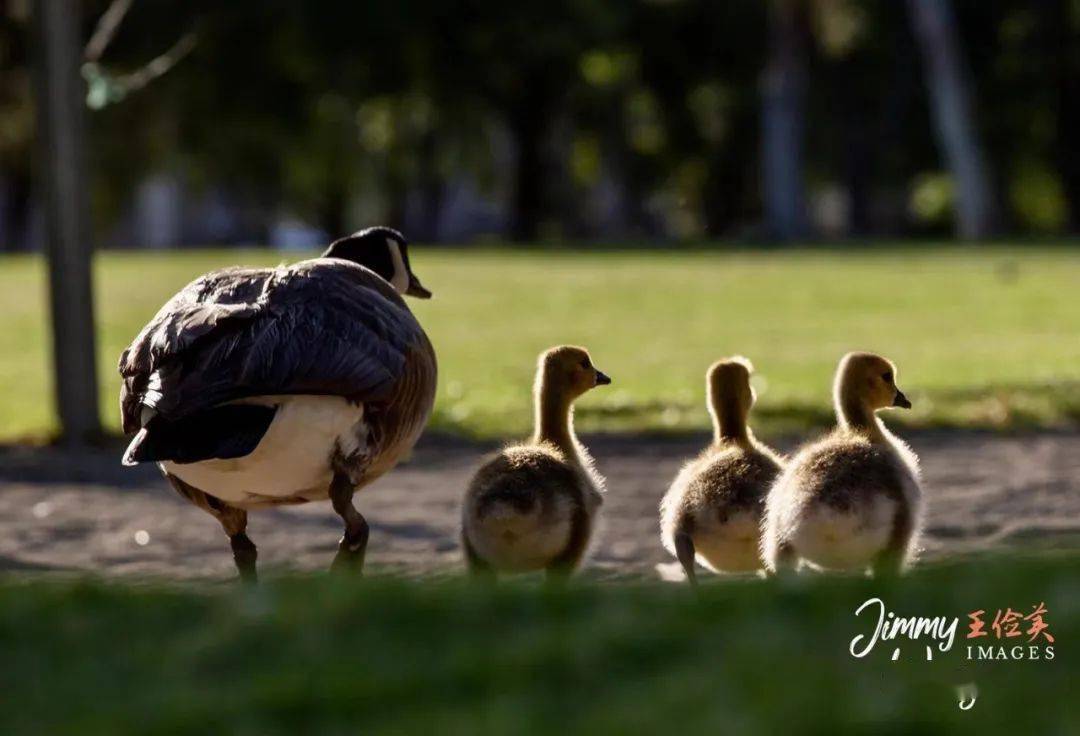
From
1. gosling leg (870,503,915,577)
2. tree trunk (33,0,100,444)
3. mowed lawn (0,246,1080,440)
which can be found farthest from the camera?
mowed lawn (0,246,1080,440)

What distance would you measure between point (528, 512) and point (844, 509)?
1155 mm

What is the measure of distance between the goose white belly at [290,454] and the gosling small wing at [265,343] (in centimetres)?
10

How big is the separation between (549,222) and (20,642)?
56.7 m

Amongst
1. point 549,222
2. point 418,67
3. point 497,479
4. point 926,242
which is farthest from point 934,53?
point 497,479

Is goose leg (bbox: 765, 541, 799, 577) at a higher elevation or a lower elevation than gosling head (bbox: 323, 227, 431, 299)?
lower

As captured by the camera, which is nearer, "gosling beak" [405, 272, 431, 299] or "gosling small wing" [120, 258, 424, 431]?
"gosling small wing" [120, 258, 424, 431]

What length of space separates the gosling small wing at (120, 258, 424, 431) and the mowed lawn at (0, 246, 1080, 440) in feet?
23.4

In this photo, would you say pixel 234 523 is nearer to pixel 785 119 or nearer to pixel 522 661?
pixel 522 661

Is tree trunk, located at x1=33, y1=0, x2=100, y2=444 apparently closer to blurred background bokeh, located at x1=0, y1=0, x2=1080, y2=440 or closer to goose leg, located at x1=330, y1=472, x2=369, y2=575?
blurred background bokeh, located at x1=0, y1=0, x2=1080, y2=440

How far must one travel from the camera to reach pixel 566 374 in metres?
8.43

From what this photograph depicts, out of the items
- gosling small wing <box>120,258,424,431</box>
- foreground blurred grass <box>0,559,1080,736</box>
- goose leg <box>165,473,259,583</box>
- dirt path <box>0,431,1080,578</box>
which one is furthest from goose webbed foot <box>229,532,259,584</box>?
foreground blurred grass <box>0,559,1080,736</box>

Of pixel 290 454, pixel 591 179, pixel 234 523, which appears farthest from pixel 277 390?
pixel 591 179

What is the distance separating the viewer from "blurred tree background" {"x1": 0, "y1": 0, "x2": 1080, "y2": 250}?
47938mm

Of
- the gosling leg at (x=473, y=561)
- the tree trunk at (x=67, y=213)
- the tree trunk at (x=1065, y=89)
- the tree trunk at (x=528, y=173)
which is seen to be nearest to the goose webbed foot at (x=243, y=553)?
the gosling leg at (x=473, y=561)
